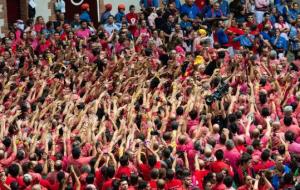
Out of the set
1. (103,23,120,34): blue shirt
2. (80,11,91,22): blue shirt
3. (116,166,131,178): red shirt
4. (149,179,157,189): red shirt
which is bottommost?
(149,179,157,189): red shirt

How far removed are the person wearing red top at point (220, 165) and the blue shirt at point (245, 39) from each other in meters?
11.0

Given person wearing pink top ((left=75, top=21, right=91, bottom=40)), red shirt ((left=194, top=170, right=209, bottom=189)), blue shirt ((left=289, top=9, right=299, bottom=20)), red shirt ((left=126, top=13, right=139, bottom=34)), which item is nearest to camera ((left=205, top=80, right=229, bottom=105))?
red shirt ((left=194, top=170, right=209, bottom=189))

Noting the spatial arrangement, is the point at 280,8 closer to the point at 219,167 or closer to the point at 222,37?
the point at 222,37

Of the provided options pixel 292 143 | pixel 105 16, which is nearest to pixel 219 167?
pixel 292 143

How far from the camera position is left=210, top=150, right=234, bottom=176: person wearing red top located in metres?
21.7

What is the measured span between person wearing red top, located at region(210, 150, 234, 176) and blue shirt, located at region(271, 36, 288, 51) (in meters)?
12.1

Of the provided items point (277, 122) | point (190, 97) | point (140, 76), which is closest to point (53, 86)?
point (140, 76)

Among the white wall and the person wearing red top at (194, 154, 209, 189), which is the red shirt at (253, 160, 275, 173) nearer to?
the person wearing red top at (194, 154, 209, 189)

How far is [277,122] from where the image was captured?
79.2 ft

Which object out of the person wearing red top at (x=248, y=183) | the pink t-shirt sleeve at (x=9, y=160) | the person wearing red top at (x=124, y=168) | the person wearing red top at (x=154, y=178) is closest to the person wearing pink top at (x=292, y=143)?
the person wearing red top at (x=248, y=183)

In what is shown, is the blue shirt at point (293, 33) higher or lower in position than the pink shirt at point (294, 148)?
higher

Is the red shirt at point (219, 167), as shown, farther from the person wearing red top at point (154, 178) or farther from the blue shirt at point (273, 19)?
the blue shirt at point (273, 19)

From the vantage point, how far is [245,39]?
33.1 m

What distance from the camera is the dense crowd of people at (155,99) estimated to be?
72.1 ft
